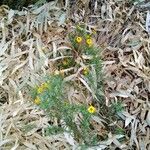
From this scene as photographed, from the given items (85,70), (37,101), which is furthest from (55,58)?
(37,101)

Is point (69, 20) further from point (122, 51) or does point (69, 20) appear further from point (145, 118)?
point (145, 118)

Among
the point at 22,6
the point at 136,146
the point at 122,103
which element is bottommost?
the point at 136,146

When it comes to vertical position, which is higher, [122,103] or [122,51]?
[122,51]

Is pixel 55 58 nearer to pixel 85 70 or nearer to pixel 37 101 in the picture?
pixel 85 70

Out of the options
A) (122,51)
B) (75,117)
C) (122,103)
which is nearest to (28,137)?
(75,117)

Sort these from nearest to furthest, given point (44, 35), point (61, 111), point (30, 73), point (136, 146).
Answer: point (61, 111), point (136, 146), point (30, 73), point (44, 35)

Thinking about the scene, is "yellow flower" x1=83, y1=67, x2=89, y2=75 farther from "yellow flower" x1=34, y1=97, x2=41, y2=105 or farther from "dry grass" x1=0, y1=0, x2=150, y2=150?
"yellow flower" x1=34, y1=97, x2=41, y2=105

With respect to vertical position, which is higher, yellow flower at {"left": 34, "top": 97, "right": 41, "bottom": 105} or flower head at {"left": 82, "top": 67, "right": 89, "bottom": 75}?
flower head at {"left": 82, "top": 67, "right": 89, "bottom": 75}

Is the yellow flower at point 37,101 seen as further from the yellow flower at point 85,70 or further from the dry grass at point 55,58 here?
the yellow flower at point 85,70

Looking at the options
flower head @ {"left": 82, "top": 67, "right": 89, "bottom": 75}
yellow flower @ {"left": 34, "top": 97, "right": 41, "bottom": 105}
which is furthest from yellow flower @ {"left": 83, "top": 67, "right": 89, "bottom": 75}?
yellow flower @ {"left": 34, "top": 97, "right": 41, "bottom": 105}
